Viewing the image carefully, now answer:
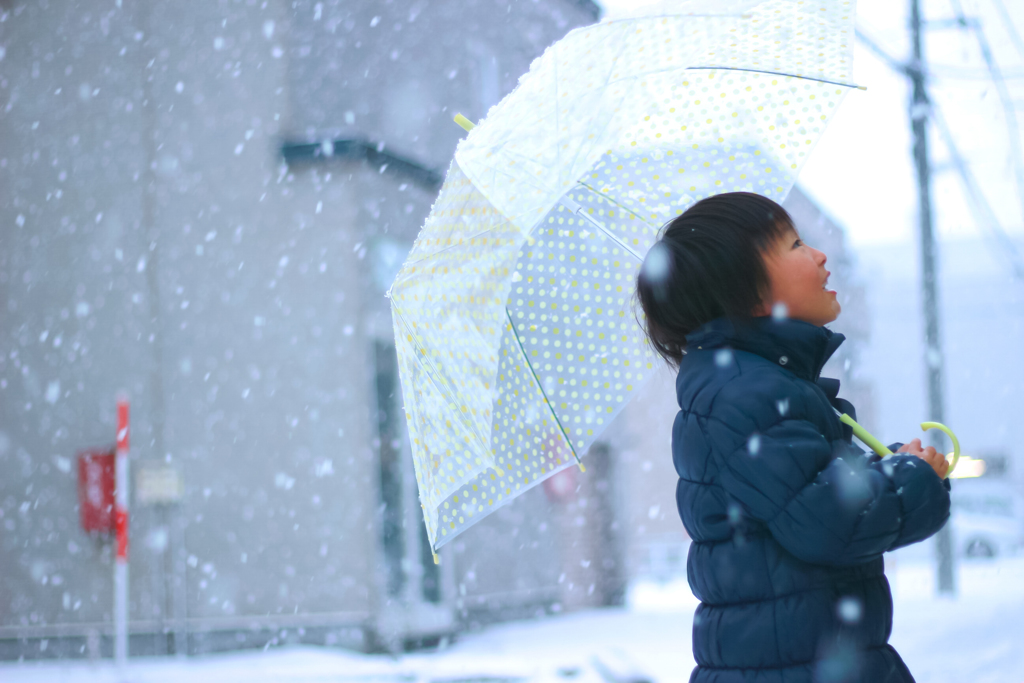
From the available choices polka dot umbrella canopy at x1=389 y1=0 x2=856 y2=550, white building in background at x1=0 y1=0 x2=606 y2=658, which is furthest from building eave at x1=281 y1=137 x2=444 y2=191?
polka dot umbrella canopy at x1=389 y1=0 x2=856 y2=550

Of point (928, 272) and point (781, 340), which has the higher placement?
point (928, 272)

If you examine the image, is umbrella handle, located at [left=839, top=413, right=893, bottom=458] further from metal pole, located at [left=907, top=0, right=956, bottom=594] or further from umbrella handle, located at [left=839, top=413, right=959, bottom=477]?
metal pole, located at [left=907, top=0, right=956, bottom=594]

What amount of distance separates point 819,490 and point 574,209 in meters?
1.17

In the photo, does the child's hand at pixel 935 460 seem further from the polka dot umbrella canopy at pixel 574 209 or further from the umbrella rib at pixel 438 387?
the umbrella rib at pixel 438 387

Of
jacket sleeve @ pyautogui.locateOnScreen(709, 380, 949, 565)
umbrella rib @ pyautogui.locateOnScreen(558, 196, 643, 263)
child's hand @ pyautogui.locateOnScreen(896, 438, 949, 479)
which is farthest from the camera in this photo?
umbrella rib @ pyautogui.locateOnScreen(558, 196, 643, 263)

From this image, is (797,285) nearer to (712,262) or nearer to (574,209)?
(712,262)

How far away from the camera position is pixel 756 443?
161cm

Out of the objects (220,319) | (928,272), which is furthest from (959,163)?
(220,319)

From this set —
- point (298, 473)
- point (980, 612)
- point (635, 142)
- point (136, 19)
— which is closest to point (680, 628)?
point (980, 612)

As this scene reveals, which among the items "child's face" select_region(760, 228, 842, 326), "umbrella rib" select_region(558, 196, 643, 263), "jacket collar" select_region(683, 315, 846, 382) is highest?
"umbrella rib" select_region(558, 196, 643, 263)

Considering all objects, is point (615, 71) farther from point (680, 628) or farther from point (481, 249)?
point (680, 628)

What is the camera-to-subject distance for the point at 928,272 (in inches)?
444

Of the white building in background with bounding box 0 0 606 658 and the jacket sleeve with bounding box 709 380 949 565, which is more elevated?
the white building in background with bounding box 0 0 606 658

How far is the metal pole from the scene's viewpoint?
11133 millimetres
